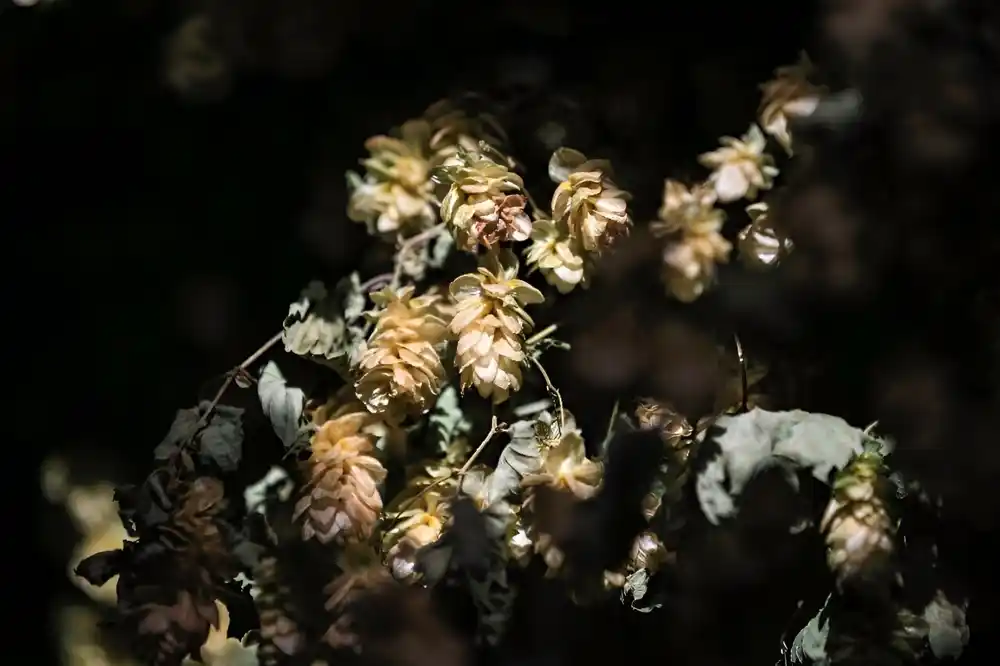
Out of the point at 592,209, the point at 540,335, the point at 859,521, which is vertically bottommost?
the point at 859,521

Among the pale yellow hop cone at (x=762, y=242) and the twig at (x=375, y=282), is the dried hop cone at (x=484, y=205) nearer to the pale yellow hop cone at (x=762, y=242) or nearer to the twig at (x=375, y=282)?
the twig at (x=375, y=282)

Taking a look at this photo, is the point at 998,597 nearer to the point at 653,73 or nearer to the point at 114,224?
the point at 653,73

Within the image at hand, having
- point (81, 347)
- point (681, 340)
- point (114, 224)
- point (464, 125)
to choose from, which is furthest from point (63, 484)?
point (681, 340)

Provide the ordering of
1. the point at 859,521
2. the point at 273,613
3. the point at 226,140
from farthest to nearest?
the point at 226,140 → the point at 273,613 → the point at 859,521

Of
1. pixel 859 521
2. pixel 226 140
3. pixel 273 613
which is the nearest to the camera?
pixel 859 521

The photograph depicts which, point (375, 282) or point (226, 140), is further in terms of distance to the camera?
point (226, 140)

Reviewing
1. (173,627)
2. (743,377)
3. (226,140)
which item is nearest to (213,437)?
(173,627)

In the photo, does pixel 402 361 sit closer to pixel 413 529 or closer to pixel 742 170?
pixel 413 529
